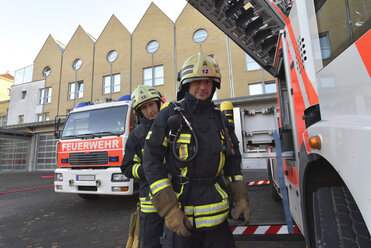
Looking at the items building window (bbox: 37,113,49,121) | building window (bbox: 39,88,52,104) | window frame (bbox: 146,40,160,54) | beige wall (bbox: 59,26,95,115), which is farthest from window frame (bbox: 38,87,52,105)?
window frame (bbox: 146,40,160,54)

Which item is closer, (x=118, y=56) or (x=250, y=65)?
(x=250, y=65)

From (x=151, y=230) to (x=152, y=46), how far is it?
16736 mm

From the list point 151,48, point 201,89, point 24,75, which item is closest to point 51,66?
point 24,75

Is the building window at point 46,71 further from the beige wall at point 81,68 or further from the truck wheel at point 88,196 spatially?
the truck wheel at point 88,196

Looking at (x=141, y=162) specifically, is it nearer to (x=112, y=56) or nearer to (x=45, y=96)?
(x=112, y=56)

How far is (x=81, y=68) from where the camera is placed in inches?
734

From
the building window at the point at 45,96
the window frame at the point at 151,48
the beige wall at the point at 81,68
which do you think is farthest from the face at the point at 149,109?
the building window at the point at 45,96

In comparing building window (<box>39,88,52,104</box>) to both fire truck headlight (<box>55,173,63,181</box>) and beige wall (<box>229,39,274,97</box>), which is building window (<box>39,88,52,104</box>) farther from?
fire truck headlight (<box>55,173,63,181</box>)

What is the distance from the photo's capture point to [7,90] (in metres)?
34.3

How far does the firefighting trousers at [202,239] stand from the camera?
132 centimetres

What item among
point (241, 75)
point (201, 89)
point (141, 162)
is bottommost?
point (141, 162)

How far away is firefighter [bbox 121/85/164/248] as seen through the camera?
198 centimetres

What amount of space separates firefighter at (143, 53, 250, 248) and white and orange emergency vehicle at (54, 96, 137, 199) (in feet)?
9.31

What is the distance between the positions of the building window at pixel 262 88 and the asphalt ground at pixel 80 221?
8944 millimetres
